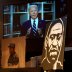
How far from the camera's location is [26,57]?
2.43 metres

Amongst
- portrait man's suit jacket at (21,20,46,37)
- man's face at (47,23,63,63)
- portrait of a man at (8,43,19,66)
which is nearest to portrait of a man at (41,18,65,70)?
man's face at (47,23,63,63)

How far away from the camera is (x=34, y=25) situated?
2.39 m

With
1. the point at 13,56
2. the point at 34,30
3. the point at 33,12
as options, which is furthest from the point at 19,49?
the point at 33,12

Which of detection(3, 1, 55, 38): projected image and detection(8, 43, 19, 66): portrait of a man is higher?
detection(3, 1, 55, 38): projected image

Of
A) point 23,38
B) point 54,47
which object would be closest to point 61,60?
point 54,47

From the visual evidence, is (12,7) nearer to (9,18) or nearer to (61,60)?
(9,18)

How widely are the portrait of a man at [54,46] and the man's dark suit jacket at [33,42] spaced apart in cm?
24

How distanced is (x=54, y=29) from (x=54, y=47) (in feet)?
0.49

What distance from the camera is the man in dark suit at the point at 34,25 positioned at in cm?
238

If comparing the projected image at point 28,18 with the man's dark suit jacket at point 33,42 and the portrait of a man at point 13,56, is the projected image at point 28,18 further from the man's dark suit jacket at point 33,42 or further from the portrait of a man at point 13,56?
the portrait of a man at point 13,56

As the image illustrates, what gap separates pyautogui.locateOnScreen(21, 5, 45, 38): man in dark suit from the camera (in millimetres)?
2385

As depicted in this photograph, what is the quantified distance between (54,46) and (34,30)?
399 millimetres

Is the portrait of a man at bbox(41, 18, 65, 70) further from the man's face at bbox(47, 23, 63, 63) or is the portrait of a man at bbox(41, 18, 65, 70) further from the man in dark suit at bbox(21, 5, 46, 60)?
the man in dark suit at bbox(21, 5, 46, 60)

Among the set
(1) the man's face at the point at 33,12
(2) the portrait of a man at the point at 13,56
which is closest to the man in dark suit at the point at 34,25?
(1) the man's face at the point at 33,12
